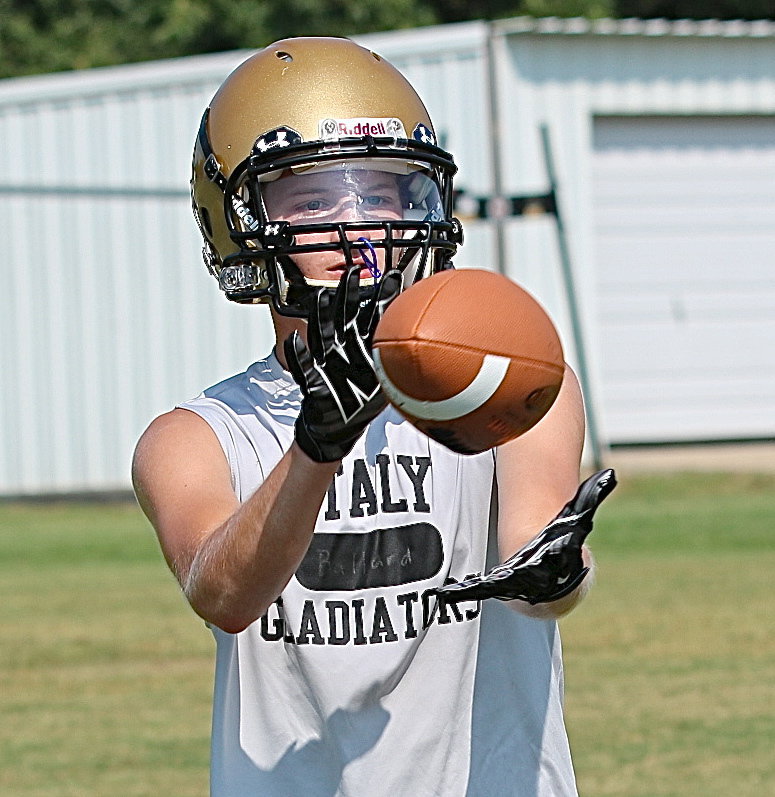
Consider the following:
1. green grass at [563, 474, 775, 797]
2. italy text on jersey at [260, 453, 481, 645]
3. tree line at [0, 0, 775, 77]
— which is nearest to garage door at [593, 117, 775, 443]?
green grass at [563, 474, 775, 797]

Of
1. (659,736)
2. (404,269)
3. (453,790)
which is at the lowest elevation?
(659,736)

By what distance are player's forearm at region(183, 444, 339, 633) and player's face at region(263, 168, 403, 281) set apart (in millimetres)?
507

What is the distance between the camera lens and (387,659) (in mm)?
2980

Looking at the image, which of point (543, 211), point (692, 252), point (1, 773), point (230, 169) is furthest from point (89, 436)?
point (230, 169)

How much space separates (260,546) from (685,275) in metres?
19.2

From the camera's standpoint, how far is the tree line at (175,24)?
91.7 feet

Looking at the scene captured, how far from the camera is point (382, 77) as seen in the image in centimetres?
333

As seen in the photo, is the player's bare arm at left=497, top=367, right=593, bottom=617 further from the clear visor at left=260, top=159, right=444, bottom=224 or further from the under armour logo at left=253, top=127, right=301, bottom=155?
the under armour logo at left=253, top=127, right=301, bottom=155

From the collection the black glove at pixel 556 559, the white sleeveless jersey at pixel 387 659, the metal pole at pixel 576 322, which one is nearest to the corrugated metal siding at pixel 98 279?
the metal pole at pixel 576 322

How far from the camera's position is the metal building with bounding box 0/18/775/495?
19.0 m

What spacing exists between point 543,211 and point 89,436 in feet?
18.9

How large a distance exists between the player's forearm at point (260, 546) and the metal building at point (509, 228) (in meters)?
16.3

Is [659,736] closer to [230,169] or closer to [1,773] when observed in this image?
[1,773]

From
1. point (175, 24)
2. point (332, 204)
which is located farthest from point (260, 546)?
point (175, 24)
